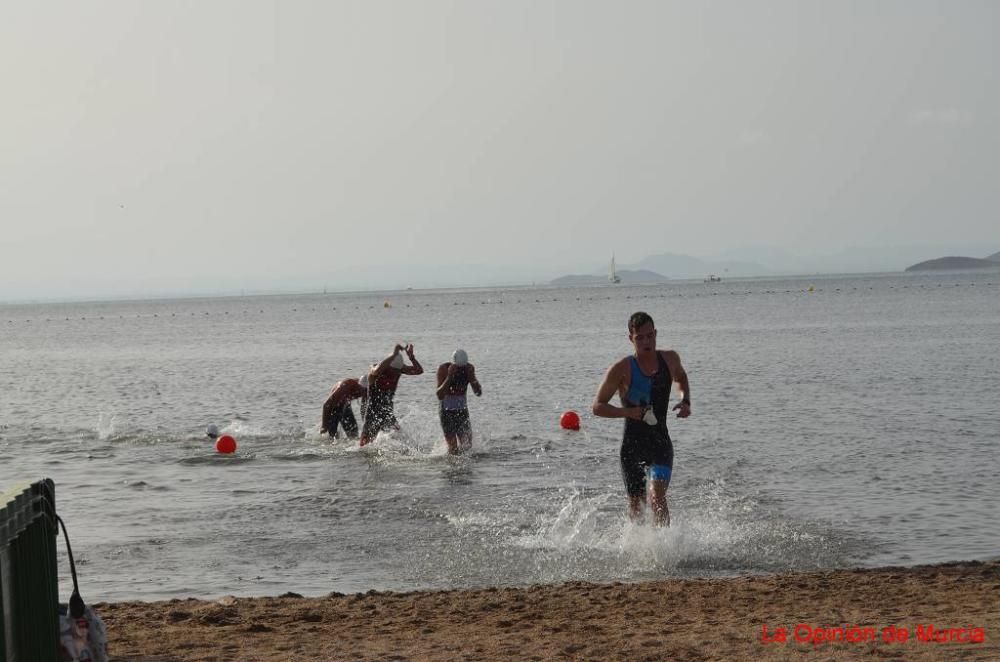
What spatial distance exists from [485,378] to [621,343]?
54.8 ft

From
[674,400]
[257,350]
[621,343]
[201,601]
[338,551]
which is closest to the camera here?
[201,601]

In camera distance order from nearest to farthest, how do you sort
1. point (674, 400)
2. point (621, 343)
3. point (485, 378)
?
point (674, 400) < point (485, 378) < point (621, 343)

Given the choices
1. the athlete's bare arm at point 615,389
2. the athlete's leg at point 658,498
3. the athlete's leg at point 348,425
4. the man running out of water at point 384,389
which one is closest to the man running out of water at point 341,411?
the athlete's leg at point 348,425

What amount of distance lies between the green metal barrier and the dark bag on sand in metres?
0.12

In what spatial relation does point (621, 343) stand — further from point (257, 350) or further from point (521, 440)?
point (521, 440)

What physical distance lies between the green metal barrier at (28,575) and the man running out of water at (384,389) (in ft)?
32.2

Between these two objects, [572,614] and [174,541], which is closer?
[572,614]

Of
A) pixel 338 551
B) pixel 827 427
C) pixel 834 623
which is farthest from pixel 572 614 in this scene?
pixel 827 427

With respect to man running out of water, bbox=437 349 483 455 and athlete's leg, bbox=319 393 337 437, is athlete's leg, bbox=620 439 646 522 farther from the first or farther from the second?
athlete's leg, bbox=319 393 337 437

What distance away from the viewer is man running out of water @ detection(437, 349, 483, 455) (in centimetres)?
1489

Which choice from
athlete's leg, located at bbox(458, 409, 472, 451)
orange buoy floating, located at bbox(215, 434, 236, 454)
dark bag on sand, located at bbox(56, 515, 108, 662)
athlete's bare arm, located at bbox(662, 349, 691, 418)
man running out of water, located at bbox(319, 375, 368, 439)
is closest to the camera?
dark bag on sand, located at bbox(56, 515, 108, 662)

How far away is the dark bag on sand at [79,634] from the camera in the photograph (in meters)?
5.30

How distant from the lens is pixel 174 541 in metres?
10.9

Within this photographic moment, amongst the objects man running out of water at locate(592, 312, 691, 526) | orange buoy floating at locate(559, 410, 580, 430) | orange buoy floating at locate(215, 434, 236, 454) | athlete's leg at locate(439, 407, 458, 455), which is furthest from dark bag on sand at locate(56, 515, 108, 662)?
orange buoy floating at locate(559, 410, 580, 430)
